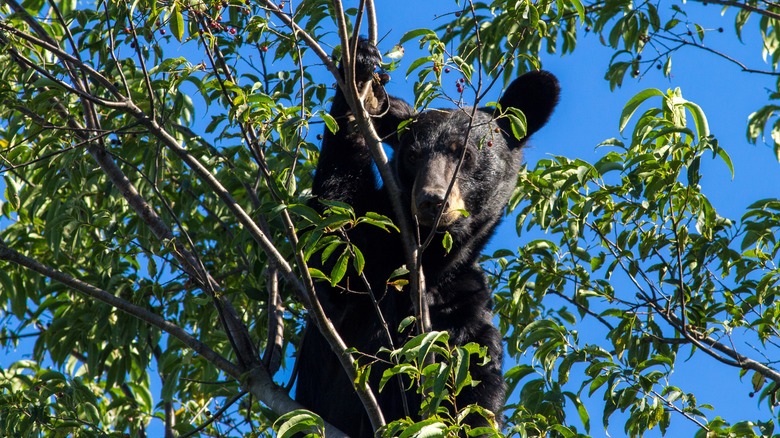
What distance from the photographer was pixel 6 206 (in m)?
6.85

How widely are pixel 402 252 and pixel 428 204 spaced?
3.09 ft

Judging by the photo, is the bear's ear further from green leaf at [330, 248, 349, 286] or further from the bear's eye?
green leaf at [330, 248, 349, 286]

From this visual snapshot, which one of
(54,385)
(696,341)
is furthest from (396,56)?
(54,385)

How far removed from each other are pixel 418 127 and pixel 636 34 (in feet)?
5.48

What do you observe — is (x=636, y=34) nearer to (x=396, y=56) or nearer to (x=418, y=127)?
(x=418, y=127)

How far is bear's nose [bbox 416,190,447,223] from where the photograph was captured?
4.77m

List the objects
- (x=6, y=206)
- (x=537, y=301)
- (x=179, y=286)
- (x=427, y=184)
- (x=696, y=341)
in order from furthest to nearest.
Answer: (x=6, y=206)
(x=179, y=286)
(x=537, y=301)
(x=427, y=184)
(x=696, y=341)

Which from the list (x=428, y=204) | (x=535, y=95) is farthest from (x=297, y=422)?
(x=535, y=95)

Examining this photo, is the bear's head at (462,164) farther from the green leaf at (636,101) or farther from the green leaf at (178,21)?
the green leaf at (178,21)

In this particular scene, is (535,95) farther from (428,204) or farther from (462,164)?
(428,204)

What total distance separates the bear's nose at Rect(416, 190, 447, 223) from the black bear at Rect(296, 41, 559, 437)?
0.70ft

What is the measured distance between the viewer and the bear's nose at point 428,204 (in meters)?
4.77

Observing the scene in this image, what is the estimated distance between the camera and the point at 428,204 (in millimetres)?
4777

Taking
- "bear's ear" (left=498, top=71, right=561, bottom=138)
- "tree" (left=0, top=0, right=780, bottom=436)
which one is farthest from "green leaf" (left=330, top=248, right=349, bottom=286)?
"bear's ear" (left=498, top=71, right=561, bottom=138)
